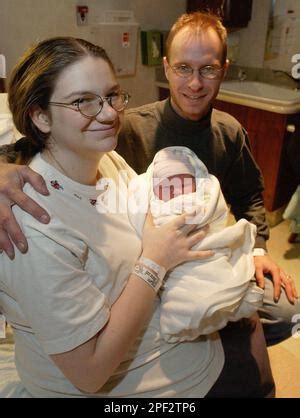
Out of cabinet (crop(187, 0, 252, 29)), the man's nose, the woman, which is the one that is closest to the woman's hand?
the woman

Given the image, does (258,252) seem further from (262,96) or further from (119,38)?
(119,38)

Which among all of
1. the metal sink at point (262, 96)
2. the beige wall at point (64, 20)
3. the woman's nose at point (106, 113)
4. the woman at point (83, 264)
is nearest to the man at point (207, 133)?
the woman at point (83, 264)

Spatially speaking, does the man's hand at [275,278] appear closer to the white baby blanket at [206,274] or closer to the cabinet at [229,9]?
the white baby blanket at [206,274]

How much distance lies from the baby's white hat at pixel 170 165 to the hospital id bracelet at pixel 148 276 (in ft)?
0.87

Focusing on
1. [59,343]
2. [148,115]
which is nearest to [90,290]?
[59,343]

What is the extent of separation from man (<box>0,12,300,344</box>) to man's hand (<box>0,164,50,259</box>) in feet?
1.82

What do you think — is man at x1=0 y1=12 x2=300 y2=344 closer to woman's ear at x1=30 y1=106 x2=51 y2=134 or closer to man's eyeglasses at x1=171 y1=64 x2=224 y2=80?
man's eyeglasses at x1=171 y1=64 x2=224 y2=80

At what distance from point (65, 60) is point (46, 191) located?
27 centimetres

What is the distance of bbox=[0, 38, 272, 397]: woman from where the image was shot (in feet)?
2.21

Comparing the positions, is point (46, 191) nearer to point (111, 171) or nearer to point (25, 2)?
point (111, 171)

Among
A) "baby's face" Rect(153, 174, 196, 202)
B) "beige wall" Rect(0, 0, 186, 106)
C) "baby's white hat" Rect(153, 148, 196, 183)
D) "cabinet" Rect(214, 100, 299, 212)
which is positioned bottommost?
"cabinet" Rect(214, 100, 299, 212)

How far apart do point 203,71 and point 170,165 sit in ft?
1.33

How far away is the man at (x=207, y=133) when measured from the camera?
1.13 m

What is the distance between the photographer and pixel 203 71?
1167 millimetres
